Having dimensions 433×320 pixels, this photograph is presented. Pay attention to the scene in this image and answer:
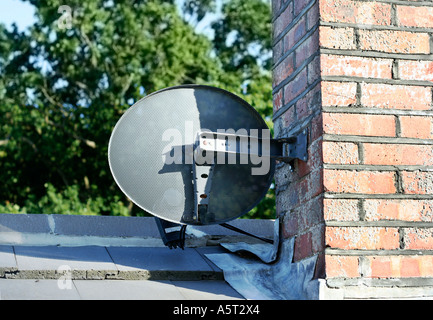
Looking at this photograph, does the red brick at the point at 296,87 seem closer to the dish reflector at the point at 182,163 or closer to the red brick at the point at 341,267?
the dish reflector at the point at 182,163

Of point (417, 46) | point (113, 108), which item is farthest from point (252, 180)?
point (113, 108)

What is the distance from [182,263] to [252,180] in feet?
1.64

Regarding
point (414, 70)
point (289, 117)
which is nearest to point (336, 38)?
point (414, 70)

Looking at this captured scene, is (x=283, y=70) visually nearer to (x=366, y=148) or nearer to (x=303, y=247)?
(x=366, y=148)

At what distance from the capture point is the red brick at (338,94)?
98.5 inches

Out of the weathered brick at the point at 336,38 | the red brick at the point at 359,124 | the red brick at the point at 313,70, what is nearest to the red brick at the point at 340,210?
the red brick at the point at 359,124

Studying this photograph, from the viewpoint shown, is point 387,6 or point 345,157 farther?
point 387,6

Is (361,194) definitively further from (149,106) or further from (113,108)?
(113,108)

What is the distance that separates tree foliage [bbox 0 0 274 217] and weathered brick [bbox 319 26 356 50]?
39.0 feet

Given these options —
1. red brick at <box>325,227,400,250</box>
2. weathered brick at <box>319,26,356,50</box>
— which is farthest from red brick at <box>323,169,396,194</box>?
weathered brick at <box>319,26,356,50</box>

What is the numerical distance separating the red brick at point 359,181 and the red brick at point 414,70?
0.42 m

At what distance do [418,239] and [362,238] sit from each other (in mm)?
226

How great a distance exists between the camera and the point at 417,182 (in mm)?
2477

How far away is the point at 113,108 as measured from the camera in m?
15.7
